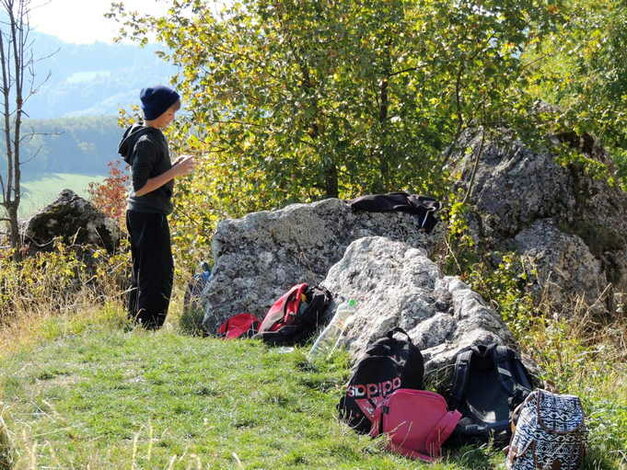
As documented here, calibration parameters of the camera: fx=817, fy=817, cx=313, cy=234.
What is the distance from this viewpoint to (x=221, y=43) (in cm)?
1154

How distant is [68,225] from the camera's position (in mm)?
12383

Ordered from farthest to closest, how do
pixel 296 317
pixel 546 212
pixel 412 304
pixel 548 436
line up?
pixel 546 212 < pixel 296 317 < pixel 412 304 < pixel 548 436

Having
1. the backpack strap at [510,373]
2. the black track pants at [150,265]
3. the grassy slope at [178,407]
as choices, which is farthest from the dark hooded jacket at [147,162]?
the backpack strap at [510,373]

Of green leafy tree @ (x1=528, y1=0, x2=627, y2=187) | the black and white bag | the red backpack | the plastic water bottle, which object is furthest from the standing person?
green leafy tree @ (x1=528, y1=0, x2=627, y2=187)

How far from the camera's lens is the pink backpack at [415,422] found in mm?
5445

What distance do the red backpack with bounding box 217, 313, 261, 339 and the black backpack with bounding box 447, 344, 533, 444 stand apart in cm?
278

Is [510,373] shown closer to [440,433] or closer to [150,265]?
[440,433]

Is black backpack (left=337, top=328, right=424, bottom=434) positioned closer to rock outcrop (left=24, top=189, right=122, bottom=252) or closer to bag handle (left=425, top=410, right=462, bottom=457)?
bag handle (left=425, top=410, right=462, bottom=457)

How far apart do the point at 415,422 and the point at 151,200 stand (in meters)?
4.05

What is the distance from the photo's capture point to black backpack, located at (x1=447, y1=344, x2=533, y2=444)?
5570mm

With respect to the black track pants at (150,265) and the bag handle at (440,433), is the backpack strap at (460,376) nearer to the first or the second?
the bag handle at (440,433)

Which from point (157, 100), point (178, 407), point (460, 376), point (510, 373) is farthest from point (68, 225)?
point (510, 373)

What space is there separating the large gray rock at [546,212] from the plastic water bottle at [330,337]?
4.74 m

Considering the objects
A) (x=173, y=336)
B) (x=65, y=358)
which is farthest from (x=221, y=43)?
(x=65, y=358)
